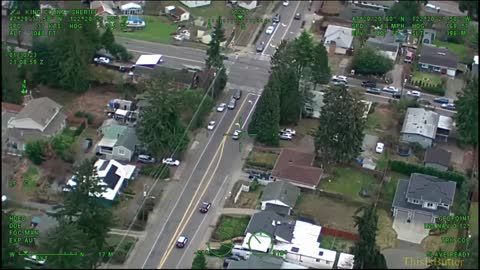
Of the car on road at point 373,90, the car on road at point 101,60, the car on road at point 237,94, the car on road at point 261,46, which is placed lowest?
the car on road at point 237,94

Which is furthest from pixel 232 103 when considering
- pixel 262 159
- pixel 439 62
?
pixel 439 62

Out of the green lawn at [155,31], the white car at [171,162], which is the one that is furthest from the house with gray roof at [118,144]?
the green lawn at [155,31]

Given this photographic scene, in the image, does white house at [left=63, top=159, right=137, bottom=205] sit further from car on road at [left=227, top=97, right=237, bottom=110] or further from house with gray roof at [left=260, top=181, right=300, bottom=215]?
car on road at [left=227, top=97, right=237, bottom=110]

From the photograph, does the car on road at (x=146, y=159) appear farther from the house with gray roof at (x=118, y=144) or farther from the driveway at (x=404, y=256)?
the driveway at (x=404, y=256)

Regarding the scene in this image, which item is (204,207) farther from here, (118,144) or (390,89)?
(390,89)

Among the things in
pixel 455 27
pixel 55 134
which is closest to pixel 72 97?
pixel 55 134

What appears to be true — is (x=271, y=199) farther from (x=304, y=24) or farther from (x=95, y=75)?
(x=304, y=24)

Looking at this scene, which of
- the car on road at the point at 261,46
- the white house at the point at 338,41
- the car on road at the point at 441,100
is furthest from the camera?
the white house at the point at 338,41
